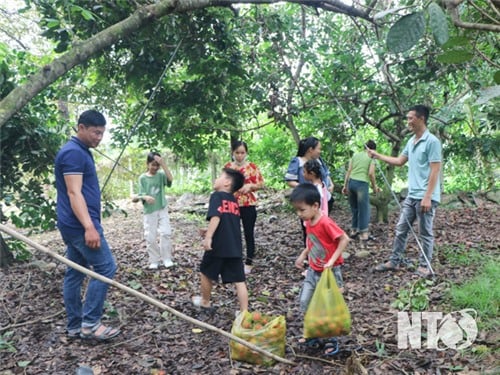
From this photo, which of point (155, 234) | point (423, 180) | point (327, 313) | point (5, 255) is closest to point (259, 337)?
point (327, 313)

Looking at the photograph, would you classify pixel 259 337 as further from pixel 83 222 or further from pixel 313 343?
pixel 83 222

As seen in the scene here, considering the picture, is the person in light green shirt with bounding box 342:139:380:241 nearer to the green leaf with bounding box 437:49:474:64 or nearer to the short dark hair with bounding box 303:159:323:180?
the short dark hair with bounding box 303:159:323:180

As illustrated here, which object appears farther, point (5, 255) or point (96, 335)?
point (5, 255)

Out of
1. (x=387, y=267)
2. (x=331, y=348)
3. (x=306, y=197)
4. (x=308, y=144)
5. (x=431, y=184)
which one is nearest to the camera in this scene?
(x=331, y=348)

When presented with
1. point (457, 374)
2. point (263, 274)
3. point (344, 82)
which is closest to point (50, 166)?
point (263, 274)

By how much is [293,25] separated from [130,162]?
10.8m

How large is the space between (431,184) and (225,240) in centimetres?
202

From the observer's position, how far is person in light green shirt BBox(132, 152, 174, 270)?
4903mm

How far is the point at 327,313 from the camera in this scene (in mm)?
2691

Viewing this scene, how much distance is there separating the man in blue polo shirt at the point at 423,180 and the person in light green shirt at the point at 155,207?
2.49 m

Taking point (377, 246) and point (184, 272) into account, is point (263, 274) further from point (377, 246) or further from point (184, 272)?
point (377, 246)

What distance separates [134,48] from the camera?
466 centimetres

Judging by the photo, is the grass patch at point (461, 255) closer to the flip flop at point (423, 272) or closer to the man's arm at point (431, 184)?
the flip flop at point (423, 272)

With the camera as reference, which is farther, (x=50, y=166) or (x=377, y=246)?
(x=377, y=246)
